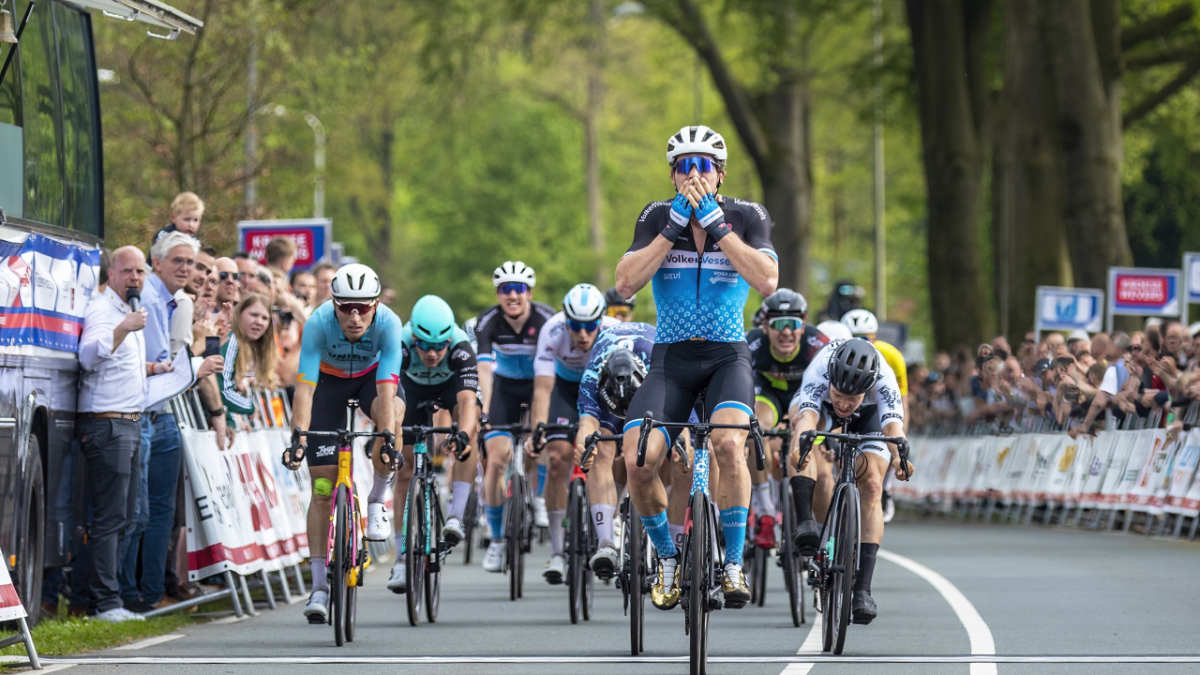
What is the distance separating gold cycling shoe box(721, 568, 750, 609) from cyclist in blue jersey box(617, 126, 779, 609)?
13cm

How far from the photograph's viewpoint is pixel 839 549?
34.4 ft

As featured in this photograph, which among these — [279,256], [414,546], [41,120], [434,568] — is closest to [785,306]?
[434,568]

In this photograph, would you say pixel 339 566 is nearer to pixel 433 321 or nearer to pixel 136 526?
pixel 136 526

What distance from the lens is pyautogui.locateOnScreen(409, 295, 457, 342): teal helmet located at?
13336 mm

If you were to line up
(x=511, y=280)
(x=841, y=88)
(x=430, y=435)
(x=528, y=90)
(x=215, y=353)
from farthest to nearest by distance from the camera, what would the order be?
1. (x=528, y=90)
2. (x=841, y=88)
3. (x=511, y=280)
4. (x=215, y=353)
5. (x=430, y=435)

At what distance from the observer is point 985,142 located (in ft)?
115

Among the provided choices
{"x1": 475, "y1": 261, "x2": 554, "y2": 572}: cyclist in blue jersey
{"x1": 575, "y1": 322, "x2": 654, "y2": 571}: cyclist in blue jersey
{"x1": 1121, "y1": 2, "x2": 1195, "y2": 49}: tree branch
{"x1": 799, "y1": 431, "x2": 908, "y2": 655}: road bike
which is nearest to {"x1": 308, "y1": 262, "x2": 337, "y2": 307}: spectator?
{"x1": 475, "y1": 261, "x2": 554, "y2": 572}: cyclist in blue jersey

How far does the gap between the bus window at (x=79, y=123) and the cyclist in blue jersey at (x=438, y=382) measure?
222 centimetres

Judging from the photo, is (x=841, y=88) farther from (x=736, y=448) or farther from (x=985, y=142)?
(x=736, y=448)

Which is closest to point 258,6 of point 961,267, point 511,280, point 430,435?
point 961,267

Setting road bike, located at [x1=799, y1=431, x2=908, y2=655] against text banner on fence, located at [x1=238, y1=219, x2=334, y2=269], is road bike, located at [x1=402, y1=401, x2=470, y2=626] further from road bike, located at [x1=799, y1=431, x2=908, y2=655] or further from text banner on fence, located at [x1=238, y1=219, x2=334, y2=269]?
text banner on fence, located at [x1=238, y1=219, x2=334, y2=269]

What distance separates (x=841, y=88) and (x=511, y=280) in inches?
1255

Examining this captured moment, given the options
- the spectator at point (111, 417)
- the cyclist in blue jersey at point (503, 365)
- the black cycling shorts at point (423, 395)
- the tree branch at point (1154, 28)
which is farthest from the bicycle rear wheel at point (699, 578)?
the tree branch at point (1154, 28)

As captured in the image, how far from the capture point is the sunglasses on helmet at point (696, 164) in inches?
371
